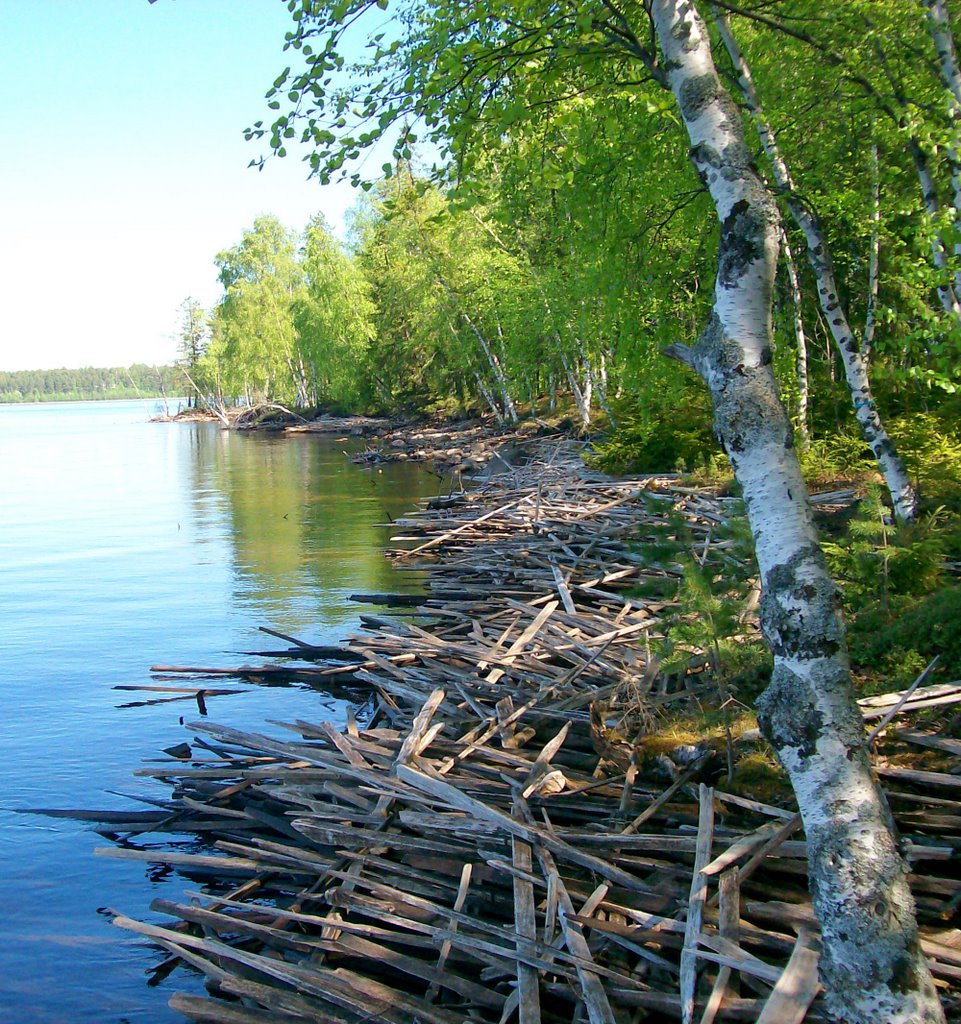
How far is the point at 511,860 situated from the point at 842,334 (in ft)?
30.4

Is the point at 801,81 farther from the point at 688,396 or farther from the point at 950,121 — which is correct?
the point at 688,396

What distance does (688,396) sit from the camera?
21391 millimetres

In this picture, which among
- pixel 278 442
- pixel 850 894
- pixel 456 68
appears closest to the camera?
pixel 850 894

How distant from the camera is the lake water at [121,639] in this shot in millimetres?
7863

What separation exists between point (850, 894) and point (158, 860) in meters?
5.43

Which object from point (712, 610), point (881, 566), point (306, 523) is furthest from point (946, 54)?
point (306, 523)

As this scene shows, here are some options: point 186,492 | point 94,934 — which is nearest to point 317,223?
point 186,492

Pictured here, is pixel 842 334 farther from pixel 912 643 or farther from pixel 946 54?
pixel 912 643

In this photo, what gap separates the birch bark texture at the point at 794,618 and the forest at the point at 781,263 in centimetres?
1

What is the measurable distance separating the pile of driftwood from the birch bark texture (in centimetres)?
50

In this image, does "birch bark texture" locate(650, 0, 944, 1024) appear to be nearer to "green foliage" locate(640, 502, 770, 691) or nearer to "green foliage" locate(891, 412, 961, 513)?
"green foliage" locate(640, 502, 770, 691)

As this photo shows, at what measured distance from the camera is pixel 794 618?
452 centimetres

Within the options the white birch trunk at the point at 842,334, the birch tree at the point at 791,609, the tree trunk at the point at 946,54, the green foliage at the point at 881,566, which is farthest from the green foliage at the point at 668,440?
the birch tree at the point at 791,609

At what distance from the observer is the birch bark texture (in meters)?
4.21
